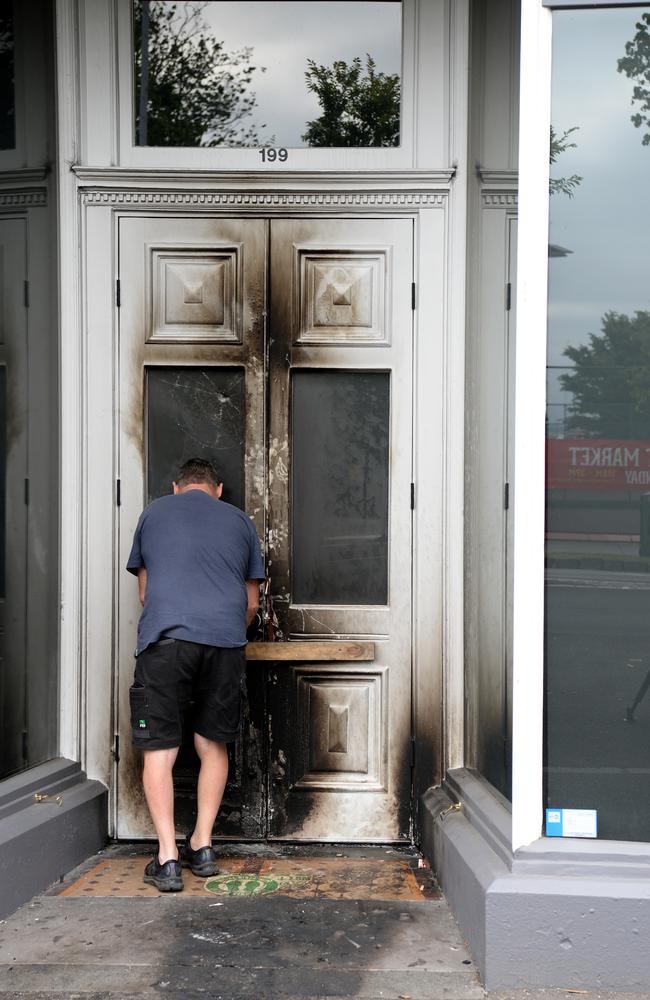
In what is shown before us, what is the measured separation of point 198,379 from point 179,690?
148cm

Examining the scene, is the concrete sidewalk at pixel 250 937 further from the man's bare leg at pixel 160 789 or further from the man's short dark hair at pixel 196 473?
the man's short dark hair at pixel 196 473

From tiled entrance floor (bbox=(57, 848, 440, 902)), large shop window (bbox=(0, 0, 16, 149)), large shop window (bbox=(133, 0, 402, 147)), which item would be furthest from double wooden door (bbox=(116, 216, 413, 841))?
large shop window (bbox=(0, 0, 16, 149))

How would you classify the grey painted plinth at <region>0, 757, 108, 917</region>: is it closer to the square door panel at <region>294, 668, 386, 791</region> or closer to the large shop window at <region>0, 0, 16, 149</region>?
the square door panel at <region>294, 668, 386, 791</region>

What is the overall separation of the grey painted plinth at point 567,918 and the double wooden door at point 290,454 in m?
1.39

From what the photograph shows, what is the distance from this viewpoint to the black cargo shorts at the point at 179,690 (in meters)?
4.47

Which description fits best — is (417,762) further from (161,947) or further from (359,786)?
(161,947)

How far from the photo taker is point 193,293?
5.04m

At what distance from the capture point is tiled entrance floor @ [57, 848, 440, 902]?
439 centimetres

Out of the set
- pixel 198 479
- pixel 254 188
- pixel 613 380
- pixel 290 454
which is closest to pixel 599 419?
pixel 613 380

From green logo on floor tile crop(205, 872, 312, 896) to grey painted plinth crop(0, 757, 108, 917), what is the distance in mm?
651

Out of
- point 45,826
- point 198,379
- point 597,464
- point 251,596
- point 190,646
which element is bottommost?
point 45,826

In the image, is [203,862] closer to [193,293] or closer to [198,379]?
[198,379]

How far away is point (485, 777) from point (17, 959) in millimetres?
1982

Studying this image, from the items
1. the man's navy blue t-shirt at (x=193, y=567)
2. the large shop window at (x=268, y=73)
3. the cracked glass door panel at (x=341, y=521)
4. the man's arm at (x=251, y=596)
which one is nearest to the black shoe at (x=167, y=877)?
the cracked glass door panel at (x=341, y=521)
